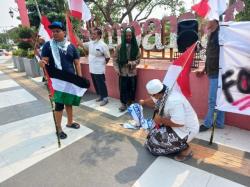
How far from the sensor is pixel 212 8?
8.69 ft

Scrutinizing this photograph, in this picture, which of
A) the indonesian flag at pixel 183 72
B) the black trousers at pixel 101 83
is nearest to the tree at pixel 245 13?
the black trousers at pixel 101 83

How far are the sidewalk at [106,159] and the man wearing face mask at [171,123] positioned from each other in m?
0.15

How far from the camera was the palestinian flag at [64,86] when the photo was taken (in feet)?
11.1

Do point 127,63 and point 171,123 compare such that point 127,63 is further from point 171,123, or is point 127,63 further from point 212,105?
point 171,123

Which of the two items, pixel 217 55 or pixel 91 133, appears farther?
pixel 91 133

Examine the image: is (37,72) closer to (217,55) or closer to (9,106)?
(9,106)

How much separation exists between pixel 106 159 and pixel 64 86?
4.09 feet

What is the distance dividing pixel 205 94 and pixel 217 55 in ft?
2.67

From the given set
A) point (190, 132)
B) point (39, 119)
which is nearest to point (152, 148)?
point (190, 132)

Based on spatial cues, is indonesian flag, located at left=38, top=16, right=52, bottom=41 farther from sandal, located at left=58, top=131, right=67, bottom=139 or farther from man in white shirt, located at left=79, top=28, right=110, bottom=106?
sandal, located at left=58, top=131, right=67, bottom=139

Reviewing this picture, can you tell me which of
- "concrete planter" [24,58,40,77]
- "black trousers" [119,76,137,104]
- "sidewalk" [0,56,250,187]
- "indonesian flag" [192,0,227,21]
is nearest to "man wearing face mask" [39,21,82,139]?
"sidewalk" [0,56,250,187]

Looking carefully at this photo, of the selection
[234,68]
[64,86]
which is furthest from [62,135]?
[234,68]

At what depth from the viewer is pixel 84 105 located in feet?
16.7

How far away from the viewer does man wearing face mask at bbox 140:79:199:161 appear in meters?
2.54
